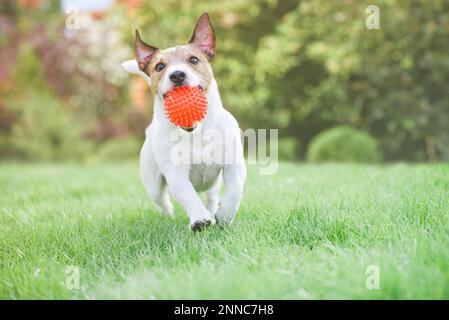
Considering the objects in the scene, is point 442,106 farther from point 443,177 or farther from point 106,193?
point 106,193

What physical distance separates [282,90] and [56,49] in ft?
22.6

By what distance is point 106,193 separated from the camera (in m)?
5.71

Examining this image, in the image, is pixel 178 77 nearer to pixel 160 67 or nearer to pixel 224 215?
pixel 160 67

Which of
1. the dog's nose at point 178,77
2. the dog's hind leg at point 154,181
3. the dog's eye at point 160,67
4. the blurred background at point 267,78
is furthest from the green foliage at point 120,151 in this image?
the dog's nose at point 178,77

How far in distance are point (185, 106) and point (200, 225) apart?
0.73m

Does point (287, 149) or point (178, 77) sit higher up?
point (287, 149)

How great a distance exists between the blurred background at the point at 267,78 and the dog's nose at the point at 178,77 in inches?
194

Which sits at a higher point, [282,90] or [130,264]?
[282,90]

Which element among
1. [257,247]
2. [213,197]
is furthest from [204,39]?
[257,247]

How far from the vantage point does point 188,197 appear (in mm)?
3377

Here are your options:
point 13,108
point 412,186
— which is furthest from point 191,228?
point 13,108
